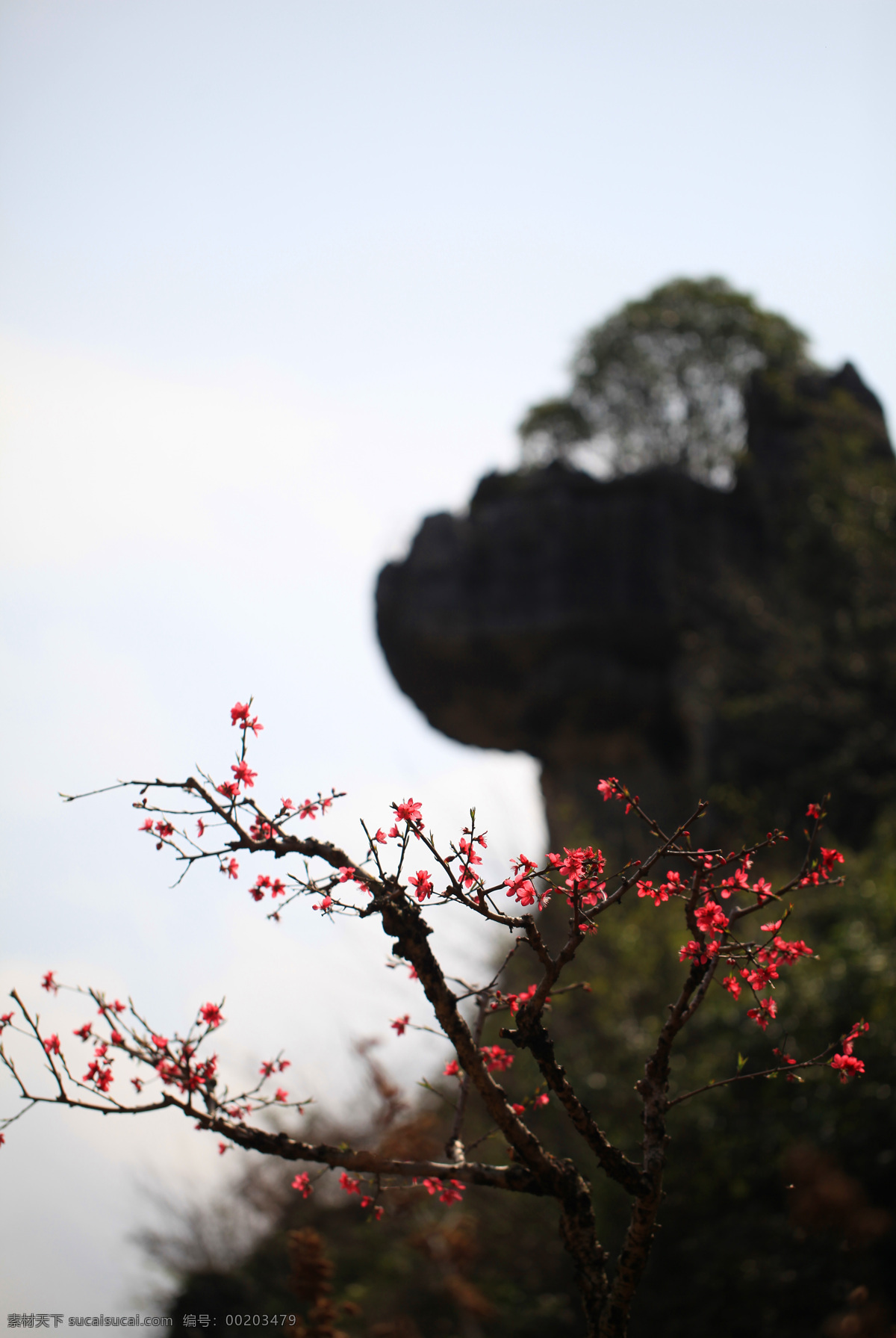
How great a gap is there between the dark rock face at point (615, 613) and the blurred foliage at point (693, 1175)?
5388 millimetres

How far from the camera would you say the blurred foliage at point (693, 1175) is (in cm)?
459

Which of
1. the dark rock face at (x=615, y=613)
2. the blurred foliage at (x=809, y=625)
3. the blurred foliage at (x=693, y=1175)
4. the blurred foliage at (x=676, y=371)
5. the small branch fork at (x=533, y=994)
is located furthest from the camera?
the blurred foliage at (x=676, y=371)

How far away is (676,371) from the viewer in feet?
53.9

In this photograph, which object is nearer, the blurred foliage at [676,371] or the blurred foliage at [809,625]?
the blurred foliage at [809,625]

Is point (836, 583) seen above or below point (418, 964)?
above

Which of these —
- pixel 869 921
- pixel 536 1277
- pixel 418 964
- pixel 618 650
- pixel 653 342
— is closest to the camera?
pixel 418 964

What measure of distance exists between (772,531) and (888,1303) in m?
12.6

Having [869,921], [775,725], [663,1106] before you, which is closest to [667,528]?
[775,725]

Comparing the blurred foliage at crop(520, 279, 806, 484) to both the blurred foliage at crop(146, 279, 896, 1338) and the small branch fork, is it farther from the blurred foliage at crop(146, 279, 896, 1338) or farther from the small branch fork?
the small branch fork

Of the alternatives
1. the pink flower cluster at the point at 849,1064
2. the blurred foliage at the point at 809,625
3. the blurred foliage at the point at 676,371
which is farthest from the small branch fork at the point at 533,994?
the blurred foliage at the point at 676,371

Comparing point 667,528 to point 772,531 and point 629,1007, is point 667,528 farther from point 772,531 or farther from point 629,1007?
point 629,1007

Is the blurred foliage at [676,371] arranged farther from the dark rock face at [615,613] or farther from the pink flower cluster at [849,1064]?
the pink flower cluster at [849,1064]

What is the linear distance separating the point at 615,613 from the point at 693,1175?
32.5 ft

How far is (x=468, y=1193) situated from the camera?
6777 millimetres
